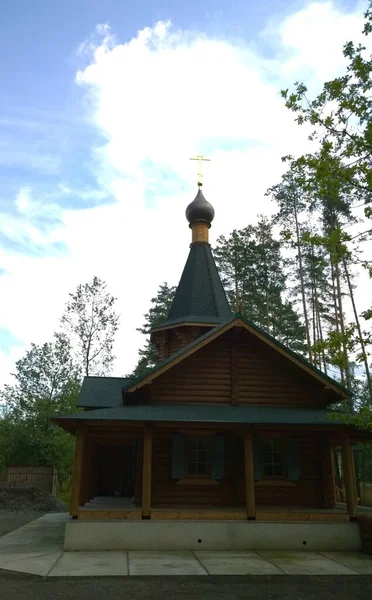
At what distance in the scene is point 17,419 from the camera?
27266 mm

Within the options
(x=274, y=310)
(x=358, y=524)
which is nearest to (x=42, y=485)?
(x=358, y=524)

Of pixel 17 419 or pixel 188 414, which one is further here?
pixel 17 419

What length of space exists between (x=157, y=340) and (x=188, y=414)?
638 centimetres

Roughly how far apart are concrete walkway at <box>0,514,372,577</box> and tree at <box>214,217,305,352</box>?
21.8 metres

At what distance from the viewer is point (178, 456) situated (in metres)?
12.2

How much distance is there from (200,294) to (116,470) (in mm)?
6896

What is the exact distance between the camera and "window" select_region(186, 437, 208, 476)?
1259cm

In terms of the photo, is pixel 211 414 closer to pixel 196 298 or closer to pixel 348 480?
pixel 348 480

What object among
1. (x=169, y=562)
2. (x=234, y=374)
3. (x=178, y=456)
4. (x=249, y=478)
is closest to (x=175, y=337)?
(x=234, y=374)

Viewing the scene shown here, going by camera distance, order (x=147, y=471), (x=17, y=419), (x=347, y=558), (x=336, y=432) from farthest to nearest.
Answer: (x=17, y=419)
(x=336, y=432)
(x=147, y=471)
(x=347, y=558)

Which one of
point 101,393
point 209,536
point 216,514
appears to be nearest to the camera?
point 209,536

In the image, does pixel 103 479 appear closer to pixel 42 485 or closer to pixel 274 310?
pixel 42 485

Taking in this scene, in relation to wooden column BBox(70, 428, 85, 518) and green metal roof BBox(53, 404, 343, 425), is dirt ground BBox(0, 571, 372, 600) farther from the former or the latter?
green metal roof BBox(53, 404, 343, 425)

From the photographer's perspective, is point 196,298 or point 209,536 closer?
point 209,536
